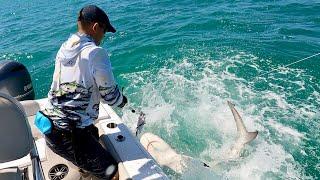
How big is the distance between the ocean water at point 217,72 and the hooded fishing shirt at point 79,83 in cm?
192

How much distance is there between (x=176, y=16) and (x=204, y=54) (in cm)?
386

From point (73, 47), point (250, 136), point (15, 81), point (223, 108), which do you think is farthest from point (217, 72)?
point (73, 47)

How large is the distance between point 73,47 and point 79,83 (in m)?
0.34

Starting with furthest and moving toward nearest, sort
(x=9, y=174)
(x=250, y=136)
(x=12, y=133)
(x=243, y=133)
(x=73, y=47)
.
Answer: (x=243, y=133) < (x=250, y=136) < (x=73, y=47) < (x=9, y=174) < (x=12, y=133)

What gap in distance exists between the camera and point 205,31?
1106 centimetres

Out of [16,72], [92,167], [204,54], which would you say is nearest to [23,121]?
[92,167]

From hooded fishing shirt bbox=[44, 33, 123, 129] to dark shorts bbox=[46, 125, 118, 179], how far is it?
106 millimetres

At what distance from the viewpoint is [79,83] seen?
325 cm

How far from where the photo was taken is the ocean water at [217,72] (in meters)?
6.21

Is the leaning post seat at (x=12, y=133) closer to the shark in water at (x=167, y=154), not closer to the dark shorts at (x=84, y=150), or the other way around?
the dark shorts at (x=84, y=150)

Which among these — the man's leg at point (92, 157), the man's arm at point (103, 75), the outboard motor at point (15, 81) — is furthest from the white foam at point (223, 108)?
the man's arm at point (103, 75)

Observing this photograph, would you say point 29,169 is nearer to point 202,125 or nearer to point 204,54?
point 202,125

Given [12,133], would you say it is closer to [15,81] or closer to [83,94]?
[83,94]

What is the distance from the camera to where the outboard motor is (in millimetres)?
5438
